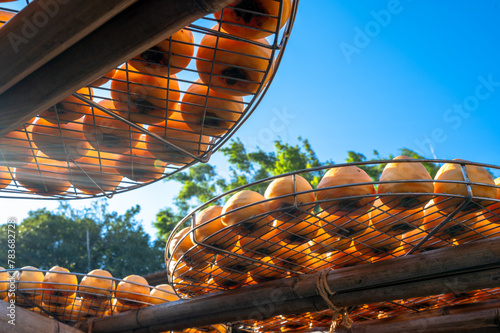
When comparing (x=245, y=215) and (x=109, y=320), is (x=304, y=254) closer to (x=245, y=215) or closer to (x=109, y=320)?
(x=245, y=215)

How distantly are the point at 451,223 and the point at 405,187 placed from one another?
0.47ft

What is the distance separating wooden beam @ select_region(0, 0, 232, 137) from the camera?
51 centimetres

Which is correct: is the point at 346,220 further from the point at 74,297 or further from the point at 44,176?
the point at 74,297

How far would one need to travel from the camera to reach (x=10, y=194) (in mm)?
1080

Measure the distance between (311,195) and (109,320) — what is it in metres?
1.07

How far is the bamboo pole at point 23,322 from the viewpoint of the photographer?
4.27 feet

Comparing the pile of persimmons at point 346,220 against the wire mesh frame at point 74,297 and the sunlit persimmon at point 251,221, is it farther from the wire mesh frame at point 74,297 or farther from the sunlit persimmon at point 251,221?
the wire mesh frame at point 74,297

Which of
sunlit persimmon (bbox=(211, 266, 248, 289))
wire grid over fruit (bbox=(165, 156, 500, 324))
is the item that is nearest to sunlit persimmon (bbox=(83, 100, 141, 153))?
wire grid over fruit (bbox=(165, 156, 500, 324))

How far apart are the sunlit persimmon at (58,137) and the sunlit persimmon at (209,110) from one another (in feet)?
0.77

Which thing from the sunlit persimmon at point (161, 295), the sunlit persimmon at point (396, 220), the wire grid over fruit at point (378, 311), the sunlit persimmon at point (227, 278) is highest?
the sunlit persimmon at point (161, 295)

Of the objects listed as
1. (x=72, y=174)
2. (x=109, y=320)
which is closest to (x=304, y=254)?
(x=72, y=174)

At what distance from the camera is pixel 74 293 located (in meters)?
1.59

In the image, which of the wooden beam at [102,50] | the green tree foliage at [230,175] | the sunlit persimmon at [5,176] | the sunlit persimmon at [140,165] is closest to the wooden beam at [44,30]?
the wooden beam at [102,50]

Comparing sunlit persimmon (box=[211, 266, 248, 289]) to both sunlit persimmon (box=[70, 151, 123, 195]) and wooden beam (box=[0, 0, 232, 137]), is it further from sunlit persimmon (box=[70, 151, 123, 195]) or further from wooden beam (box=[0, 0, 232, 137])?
wooden beam (box=[0, 0, 232, 137])
